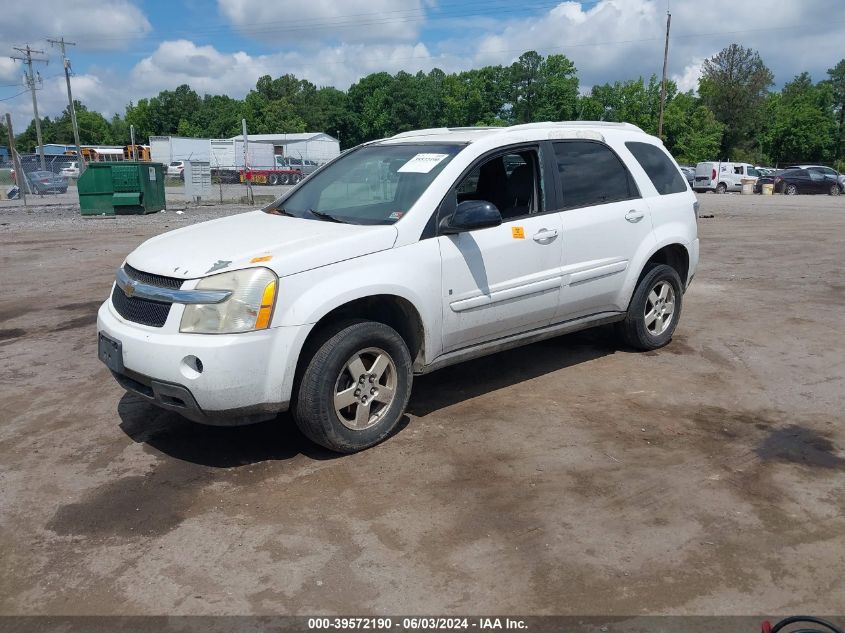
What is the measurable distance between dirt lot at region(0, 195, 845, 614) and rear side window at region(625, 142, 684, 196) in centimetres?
143

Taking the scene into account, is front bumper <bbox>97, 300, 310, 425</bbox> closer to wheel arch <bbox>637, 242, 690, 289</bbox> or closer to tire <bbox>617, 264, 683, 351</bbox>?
tire <bbox>617, 264, 683, 351</bbox>

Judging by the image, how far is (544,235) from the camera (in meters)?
5.13

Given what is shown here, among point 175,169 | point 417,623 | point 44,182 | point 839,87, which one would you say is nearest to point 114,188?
point 44,182

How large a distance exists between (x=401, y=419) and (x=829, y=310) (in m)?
5.68

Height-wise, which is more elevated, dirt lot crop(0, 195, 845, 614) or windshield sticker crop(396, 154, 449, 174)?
windshield sticker crop(396, 154, 449, 174)

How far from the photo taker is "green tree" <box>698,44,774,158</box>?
3000 inches

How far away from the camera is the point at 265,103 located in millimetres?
106875

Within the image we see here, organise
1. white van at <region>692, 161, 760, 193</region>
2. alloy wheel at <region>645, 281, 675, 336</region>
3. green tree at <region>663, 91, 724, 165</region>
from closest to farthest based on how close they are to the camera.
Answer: alloy wheel at <region>645, 281, 675, 336</region> → white van at <region>692, 161, 760, 193</region> → green tree at <region>663, 91, 724, 165</region>

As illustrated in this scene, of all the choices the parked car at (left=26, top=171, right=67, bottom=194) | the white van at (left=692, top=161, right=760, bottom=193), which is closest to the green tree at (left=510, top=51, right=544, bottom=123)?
the white van at (left=692, top=161, right=760, bottom=193)

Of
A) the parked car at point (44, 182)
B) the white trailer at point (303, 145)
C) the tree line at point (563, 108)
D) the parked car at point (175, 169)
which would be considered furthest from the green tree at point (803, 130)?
the parked car at point (44, 182)

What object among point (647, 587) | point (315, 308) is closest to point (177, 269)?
point (315, 308)

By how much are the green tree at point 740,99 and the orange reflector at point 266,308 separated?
80119 mm

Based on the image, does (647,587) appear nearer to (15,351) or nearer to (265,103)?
(15,351)

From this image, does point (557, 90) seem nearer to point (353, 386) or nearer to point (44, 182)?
point (44, 182)
